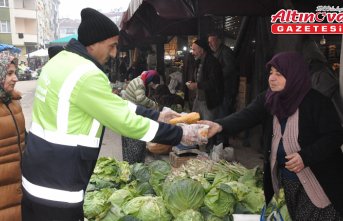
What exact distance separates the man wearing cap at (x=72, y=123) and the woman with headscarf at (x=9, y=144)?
2.43 ft

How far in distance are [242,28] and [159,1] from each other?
300cm

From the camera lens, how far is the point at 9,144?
2.99 meters

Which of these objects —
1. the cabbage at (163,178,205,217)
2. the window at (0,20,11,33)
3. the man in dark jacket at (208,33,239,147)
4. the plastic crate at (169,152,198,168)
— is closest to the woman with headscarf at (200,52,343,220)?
the cabbage at (163,178,205,217)

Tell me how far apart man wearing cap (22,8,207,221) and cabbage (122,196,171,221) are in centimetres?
106

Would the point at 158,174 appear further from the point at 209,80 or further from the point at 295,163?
the point at 209,80

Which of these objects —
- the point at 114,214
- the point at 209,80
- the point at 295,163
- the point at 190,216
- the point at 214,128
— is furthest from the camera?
the point at 209,80

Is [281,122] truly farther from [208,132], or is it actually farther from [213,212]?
[213,212]

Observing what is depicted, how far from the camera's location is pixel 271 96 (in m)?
2.88

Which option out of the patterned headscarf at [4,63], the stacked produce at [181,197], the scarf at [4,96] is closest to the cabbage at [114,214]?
the stacked produce at [181,197]

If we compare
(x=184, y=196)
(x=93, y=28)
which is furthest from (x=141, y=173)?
(x=93, y=28)

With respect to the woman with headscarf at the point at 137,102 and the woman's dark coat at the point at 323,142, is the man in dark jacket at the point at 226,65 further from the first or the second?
the woman's dark coat at the point at 323,142

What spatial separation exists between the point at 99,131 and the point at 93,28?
65 centimetres

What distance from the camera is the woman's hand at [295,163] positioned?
254cm

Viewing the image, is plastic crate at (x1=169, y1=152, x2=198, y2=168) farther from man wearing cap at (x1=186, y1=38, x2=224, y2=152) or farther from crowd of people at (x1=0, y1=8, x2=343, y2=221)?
crowd of people at (x1=0, y1=8, x2=343, y2=221)
